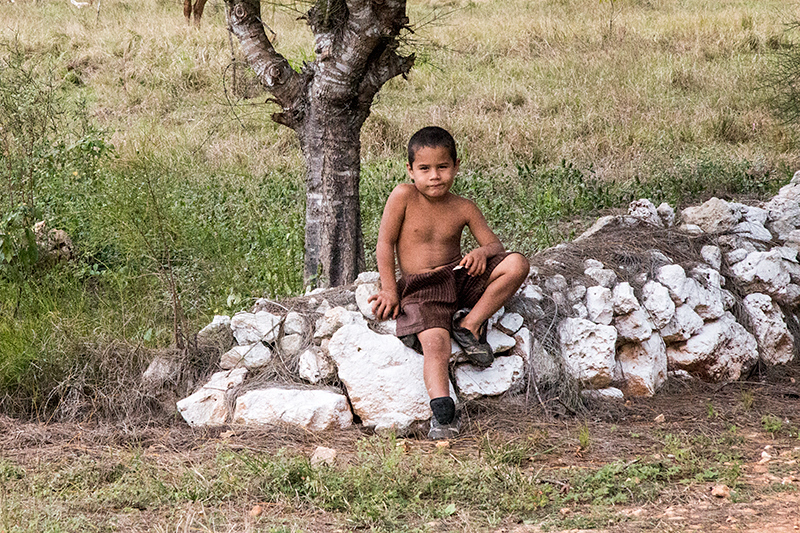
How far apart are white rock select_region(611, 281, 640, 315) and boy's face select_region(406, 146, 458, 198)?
3.59 ft

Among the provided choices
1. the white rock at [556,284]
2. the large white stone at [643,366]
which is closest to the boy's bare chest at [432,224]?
the white rock at [556,284]

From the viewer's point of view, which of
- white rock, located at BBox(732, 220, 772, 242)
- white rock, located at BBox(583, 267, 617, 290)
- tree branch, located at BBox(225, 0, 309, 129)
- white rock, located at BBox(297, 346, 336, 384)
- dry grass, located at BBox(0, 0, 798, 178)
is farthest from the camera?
dry grass, located at BBox(0, 0, 798, 178)

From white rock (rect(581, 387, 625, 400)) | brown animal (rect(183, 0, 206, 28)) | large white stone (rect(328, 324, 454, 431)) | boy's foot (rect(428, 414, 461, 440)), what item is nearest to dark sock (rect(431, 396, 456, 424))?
boy's foot (rect(428, 414, 461, 440))

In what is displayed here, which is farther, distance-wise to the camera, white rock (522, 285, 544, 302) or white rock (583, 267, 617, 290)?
white rock (583, 267, 617, 290)

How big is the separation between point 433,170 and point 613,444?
4.94ft

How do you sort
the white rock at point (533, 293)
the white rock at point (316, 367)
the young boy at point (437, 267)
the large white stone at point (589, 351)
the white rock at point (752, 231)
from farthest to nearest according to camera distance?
the white rock at point (752, 231) → the white rock at point (533, 293) → the large white stone at point (589, 351) → the white rock at point (316, 367) → the young boy at point (437, 267)

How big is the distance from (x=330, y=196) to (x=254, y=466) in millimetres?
2175

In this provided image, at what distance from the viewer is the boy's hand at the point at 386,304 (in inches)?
162

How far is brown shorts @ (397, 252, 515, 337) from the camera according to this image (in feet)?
13.1

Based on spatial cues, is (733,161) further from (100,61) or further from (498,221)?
(100,61)

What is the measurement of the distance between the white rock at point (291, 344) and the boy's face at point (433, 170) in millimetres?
978

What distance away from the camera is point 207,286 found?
18.6 ft

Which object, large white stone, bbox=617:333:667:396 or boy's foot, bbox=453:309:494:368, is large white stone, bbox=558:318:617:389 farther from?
boy's foot, bbox=453:309:494:368

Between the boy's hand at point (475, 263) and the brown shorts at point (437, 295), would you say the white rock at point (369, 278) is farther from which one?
the boy's hand at point (475, 263)
